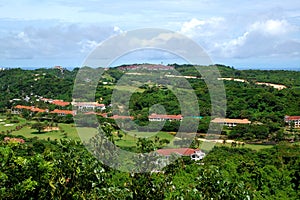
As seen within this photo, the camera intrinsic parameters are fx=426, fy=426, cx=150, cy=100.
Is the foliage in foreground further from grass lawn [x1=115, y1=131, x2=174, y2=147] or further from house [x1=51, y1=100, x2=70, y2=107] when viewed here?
house [x1=51, y1=100, x2=70, y2=107]

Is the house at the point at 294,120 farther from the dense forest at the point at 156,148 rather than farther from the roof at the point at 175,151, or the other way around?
the roof at the point at 175,151

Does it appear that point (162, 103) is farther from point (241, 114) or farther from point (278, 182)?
point (278, 182)

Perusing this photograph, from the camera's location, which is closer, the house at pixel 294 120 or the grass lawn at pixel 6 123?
the grass lawn at pixel 6 123

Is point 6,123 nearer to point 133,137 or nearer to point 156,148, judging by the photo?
point 133,137

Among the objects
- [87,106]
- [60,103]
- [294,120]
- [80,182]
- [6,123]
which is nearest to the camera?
[80,182]

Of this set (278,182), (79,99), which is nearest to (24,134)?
(79,99)

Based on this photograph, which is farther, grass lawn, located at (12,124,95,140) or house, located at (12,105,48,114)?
house, located at (12,105,48,114)

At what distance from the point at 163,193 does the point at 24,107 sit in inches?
1120

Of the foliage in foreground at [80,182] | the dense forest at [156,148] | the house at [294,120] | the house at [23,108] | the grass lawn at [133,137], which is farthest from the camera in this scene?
the house at [23,108]

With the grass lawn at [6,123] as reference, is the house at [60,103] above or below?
above

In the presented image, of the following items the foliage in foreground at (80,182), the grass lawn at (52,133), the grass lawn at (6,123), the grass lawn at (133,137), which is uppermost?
the foliage in foreground at (80,182)

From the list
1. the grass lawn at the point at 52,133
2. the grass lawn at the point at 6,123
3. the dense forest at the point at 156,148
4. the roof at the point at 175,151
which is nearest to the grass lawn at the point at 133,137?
the dense forest at the point at 156,148

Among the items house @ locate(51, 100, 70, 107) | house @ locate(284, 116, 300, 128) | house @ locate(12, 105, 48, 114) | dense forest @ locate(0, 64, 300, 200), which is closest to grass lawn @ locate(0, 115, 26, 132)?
dense forest @ locate(0, 64, 300, 200)

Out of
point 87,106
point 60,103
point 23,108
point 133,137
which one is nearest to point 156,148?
point 133,137
